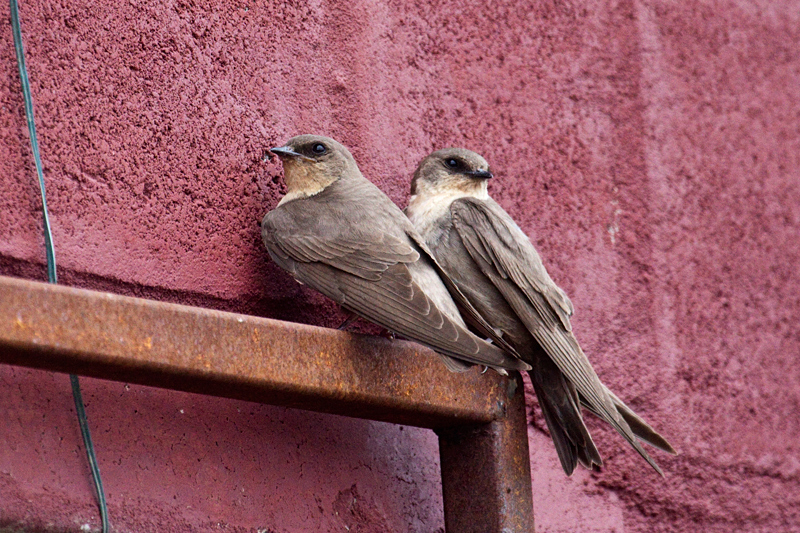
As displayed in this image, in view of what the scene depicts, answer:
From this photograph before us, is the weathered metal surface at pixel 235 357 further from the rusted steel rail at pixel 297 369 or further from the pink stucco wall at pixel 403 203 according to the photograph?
the pink stucco wall at pixel 403 203

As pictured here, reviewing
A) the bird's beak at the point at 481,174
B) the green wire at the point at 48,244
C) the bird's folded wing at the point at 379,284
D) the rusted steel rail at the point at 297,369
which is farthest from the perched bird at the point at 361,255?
the green wire at the point at 48,244

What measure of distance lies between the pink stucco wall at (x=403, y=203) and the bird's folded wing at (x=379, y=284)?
0.44 ft

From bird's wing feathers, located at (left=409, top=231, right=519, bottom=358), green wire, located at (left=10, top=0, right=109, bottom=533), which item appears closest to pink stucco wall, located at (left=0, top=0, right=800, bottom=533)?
green wire, located at (left=10, top=0, right=109, bottom=533)

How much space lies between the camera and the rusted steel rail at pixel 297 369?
6.19 ft

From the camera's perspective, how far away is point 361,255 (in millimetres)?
2607

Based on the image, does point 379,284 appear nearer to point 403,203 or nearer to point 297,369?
point 297,369

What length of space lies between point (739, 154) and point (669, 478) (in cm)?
119

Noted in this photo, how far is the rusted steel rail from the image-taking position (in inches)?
74.3

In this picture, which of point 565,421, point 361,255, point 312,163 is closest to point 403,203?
point 312,163

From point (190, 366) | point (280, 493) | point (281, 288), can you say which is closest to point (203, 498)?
point (280, 493)

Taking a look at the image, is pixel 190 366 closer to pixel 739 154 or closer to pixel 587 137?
pixel 587 137

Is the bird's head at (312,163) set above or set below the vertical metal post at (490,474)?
above

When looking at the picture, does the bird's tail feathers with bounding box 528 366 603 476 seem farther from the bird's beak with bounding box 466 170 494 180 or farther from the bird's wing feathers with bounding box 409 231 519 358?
the bird's beak with bounding box 466 170 494 180

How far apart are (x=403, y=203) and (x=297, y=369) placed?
3.15ft
